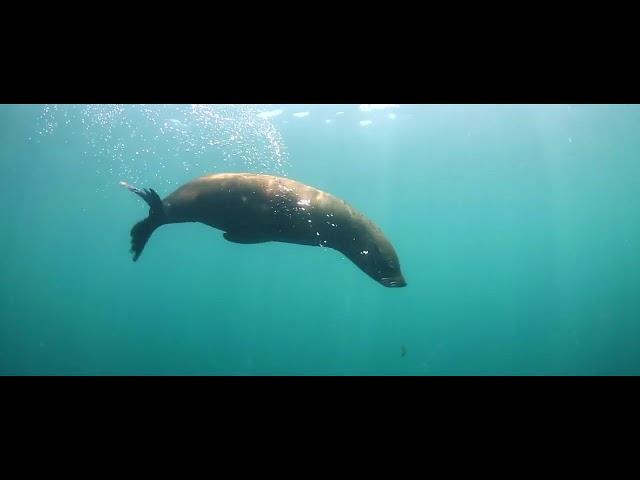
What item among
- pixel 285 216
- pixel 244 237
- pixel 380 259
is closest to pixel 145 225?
pixel 244 237

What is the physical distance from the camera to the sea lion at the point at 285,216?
5.53m

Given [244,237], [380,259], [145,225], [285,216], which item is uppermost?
→ [285,216]

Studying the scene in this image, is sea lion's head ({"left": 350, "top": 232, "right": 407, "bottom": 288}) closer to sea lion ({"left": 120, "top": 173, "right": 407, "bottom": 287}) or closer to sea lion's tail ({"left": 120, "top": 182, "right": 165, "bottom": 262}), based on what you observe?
sea lion ({"left": 120, "top": 173, "right": 407, "bottom": 287})

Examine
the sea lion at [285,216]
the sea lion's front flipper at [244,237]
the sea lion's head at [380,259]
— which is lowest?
the sea lion's head at [380,259]

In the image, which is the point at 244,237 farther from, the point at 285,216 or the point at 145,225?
the point at 145,225

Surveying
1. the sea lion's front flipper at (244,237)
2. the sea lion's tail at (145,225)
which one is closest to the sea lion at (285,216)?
the sea lion's front flipper at (244,237)

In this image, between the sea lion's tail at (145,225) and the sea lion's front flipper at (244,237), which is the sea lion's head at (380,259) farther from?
the sea lion's tail at (145,225)

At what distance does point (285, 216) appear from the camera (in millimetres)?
5527

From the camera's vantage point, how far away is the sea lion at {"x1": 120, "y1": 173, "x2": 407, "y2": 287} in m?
5.53
